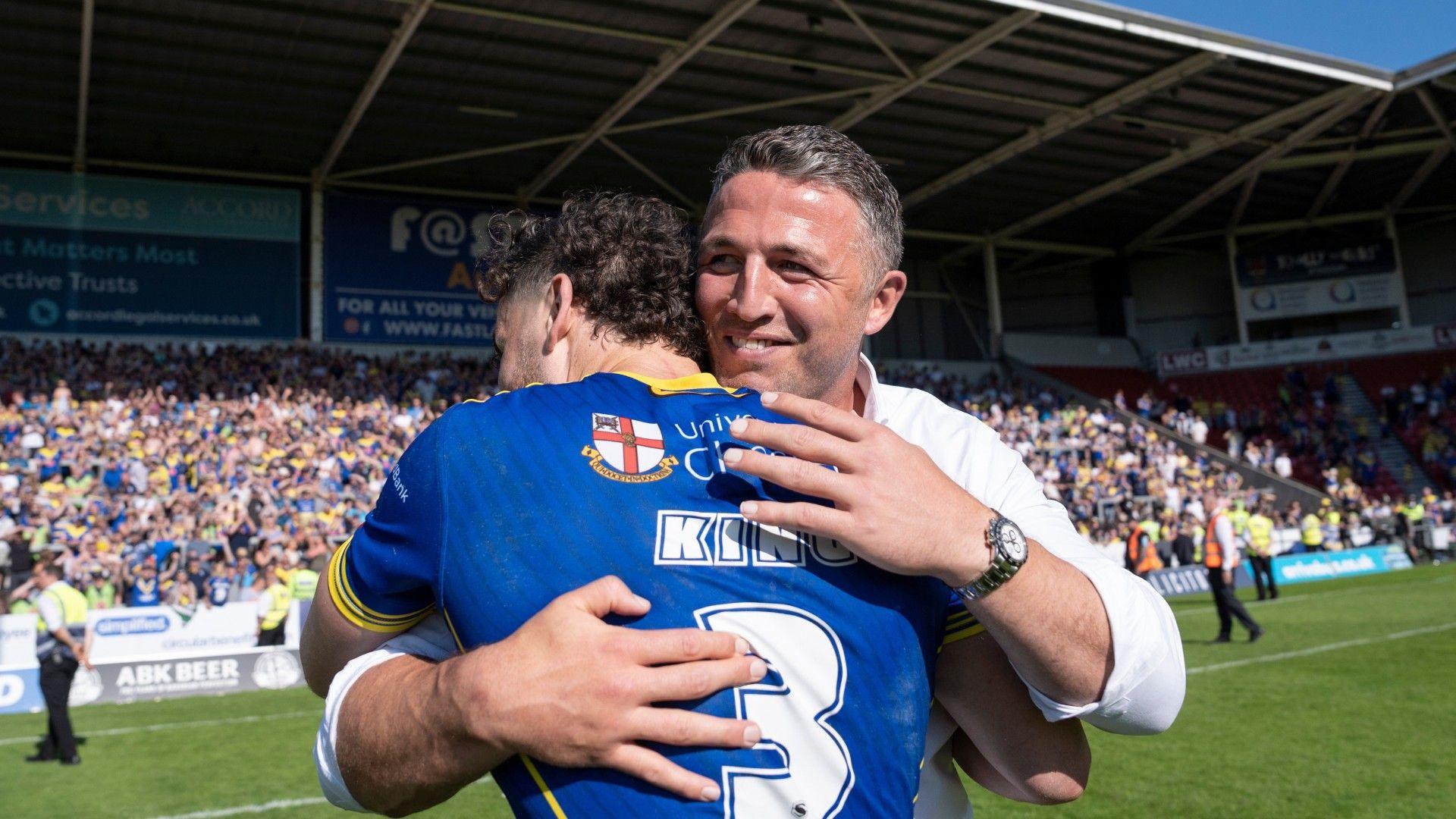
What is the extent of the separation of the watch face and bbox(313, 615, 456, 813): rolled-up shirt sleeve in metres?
0.91

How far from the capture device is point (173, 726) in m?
11.8

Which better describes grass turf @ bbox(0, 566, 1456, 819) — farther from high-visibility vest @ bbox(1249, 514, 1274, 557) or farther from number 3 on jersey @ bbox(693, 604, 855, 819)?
number 3 on jersey @ bbox(693, 604, 855, 819)

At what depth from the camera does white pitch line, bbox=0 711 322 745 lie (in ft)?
37.9

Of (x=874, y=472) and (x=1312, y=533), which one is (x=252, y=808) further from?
(x=1312, y=533)

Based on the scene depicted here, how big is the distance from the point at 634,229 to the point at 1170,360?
44527mm

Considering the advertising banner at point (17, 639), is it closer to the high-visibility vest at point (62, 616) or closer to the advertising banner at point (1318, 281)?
the high-visibility vest at point (62, 616)

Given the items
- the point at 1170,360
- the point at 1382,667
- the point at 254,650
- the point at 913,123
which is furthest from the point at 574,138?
the point at 1170,360

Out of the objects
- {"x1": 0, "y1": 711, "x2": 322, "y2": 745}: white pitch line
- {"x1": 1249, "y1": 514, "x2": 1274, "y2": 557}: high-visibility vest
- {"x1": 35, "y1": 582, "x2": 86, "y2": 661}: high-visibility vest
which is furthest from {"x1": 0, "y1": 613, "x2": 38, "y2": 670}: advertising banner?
{"x1": 1249, "y1": 514, "x2": 1274, "y2": 557}: high-visibility vest

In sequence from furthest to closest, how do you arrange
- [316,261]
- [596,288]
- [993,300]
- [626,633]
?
[993,300]
[316,261]
[596,288]
[626,633]

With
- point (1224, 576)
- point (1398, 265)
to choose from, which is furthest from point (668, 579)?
point (1398, 265)

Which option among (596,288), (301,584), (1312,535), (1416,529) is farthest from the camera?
(1416,529)

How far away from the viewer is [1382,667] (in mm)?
11031

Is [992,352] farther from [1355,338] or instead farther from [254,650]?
[254,650]

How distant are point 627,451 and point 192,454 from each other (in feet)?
73.3
